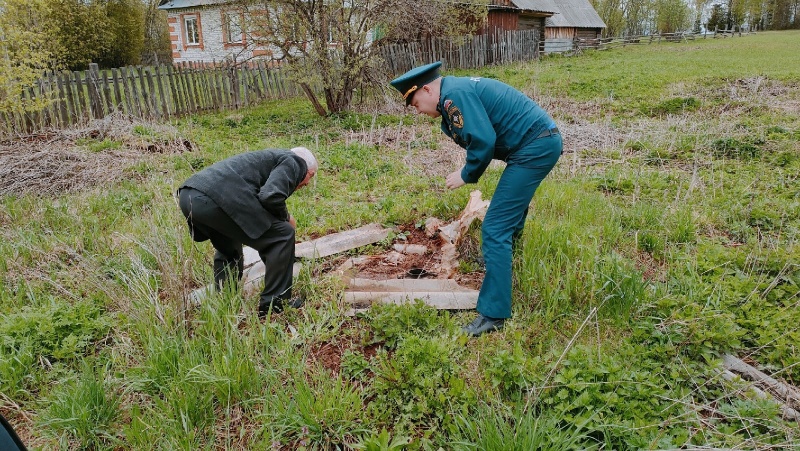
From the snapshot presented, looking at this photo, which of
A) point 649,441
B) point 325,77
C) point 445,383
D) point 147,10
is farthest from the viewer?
point 147,10

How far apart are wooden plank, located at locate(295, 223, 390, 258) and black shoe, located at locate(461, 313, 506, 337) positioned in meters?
1.61

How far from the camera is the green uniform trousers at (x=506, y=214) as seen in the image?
10.2 feet

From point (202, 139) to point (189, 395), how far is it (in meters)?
7.82

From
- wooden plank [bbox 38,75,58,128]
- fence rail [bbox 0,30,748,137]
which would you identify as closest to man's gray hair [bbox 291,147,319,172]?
fence rail [bbox 0,30,748,137]

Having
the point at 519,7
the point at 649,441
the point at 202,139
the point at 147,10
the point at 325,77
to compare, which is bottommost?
the point at 649,441

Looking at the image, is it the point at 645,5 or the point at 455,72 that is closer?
the point at 455,72

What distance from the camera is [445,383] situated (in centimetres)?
261

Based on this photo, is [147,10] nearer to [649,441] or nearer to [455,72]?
[455,72]

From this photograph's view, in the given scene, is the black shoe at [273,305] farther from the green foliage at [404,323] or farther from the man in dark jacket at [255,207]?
the green foliage at [404,323]

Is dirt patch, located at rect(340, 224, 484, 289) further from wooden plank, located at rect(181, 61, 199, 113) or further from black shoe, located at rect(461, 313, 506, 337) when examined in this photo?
wooden plank, located at rect(181, 61, 199, 113)

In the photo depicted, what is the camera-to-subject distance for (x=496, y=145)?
3.30 meters

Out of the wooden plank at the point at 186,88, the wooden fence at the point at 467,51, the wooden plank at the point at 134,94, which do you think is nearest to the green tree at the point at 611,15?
the wooden fence at the point at 467,51

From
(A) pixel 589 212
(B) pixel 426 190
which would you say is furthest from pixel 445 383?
(B) pixel 426 190

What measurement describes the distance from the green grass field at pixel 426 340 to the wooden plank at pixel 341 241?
16cm
